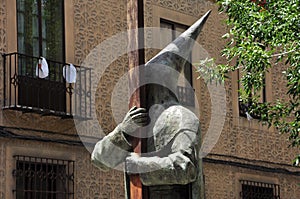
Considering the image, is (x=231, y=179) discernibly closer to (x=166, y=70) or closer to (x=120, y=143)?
(x=166, y=70)

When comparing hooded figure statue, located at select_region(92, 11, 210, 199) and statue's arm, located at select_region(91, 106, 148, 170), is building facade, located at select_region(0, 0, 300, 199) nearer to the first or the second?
hooded figure statue, located at select_region(92, 11, 210, 199)

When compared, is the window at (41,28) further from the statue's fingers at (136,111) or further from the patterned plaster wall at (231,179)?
the statue's fingers at (136,111)

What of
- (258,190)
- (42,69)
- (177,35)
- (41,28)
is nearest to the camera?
(42,69)

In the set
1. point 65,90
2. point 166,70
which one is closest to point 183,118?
point 166,70

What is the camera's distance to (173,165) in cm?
572

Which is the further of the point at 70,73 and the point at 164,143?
the point at 70,73

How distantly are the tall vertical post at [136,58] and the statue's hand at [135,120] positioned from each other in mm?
76

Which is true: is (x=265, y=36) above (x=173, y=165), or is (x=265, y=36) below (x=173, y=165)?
above

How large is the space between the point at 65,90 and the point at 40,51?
75 cm

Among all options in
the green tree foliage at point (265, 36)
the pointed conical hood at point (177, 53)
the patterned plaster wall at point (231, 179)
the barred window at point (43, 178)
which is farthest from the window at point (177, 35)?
the pointed conical hood at point (177, 53)

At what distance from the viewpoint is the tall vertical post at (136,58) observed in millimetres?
5969

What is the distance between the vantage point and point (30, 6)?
14664 millimetres

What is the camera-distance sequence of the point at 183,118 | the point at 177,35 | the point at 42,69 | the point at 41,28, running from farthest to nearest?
the point at 177,35
the point at 41,28
the point at 42,69
the point at 183,118

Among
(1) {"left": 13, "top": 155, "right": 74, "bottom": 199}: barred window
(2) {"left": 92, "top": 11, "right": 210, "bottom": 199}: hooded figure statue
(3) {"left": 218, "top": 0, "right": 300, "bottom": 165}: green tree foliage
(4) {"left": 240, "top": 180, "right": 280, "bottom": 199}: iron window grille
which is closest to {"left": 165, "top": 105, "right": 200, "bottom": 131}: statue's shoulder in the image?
(2) {"left": 92, "top": 11, "right": 210, "bottom": 199}: hooded figure statue
